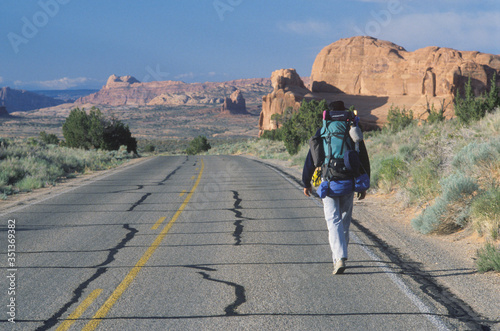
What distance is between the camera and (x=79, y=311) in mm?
4426

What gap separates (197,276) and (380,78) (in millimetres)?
104276

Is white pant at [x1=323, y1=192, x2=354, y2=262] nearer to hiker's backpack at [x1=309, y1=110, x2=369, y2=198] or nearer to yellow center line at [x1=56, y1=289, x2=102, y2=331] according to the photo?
hiker's backpack at [x1=309, y1=110, x2=369, y2=198]

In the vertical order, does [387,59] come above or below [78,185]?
above

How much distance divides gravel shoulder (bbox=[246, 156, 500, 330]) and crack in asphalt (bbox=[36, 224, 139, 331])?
13.2ft

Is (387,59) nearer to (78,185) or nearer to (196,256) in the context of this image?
(78,185)

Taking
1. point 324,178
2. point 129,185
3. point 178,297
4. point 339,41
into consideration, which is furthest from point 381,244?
point 339,41

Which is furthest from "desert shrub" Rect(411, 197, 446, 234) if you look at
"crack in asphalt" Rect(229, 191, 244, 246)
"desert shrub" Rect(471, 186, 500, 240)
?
"crack in asphalt" Rect(229, 191, 244, 246)

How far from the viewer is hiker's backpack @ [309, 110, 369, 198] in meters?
5.61

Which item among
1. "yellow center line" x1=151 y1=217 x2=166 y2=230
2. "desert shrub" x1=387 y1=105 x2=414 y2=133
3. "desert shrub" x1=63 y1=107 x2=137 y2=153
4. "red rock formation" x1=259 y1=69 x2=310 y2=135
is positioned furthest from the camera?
"red rock formation" x1=259 y1=69 x2=310 y2=135

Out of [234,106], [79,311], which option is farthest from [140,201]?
[234,106]

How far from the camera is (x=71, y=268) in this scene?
5.93 metres

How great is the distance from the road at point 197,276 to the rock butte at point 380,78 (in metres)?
78.9

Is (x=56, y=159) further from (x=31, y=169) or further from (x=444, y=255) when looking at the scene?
(x=444, y=255)

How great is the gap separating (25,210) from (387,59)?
106 metres
